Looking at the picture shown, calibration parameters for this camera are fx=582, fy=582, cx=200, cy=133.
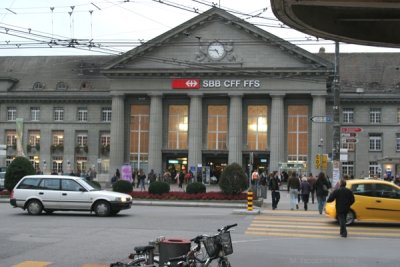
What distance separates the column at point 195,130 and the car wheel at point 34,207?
40786 mm

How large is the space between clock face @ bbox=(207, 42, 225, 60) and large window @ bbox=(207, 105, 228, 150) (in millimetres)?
5800

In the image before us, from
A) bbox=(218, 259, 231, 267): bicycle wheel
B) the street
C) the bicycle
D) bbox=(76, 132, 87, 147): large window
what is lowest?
the street

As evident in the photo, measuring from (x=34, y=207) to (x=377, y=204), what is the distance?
1267 centimetres

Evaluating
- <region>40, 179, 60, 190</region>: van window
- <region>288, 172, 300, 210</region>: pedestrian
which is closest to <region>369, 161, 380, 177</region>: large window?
<region>288, 172, 300, 210</region>: pedestrian

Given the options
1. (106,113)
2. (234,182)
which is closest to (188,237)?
(234,182)

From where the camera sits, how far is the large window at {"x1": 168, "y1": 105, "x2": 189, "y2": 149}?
2586 inches

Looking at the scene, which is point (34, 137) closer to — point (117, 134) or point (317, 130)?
point (117, 134)

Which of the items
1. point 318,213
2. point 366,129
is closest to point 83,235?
point 318,213

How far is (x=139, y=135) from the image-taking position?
2618 inches

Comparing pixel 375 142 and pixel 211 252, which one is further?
pixel 375 142

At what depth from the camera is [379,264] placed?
12.0m

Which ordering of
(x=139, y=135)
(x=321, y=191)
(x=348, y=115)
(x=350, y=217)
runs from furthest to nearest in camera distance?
(x=348, y=115) < (x=139, y=135) < (x=321, y=191) < (x=350, y=217)

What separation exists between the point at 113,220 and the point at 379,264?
10.9 meters

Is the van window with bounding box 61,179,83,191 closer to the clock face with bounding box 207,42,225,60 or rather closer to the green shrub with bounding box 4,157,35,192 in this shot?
the green shrub with bounding box 4,157,35,192
